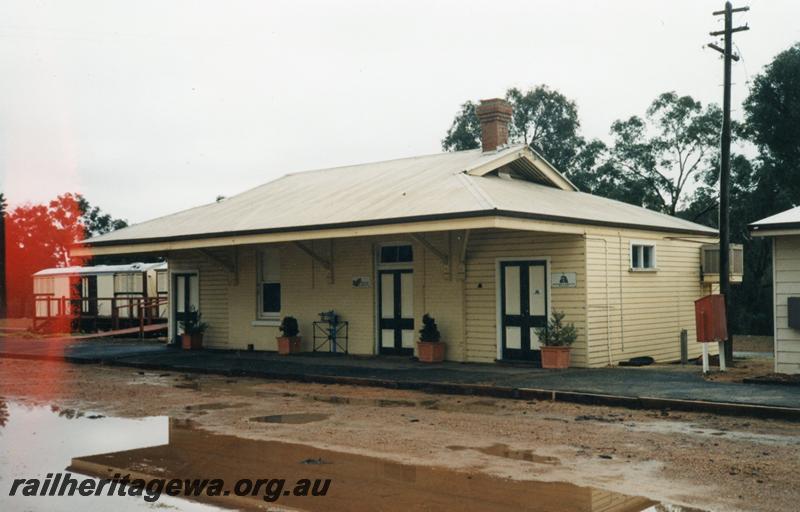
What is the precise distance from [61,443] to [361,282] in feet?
36.8

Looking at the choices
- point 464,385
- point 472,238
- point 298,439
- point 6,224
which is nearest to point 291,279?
point 472,238

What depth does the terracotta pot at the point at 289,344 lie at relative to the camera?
833 inches

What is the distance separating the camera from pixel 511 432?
33.7ft

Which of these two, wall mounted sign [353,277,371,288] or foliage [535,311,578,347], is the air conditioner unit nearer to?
foliage [535,311,578,347]

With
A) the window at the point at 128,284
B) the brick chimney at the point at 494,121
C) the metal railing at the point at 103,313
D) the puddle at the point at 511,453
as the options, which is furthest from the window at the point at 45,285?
the puddle at the point at 511,453

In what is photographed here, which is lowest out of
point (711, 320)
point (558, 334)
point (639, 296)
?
point (558, 334)

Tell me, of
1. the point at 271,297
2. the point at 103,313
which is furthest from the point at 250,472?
the point at 103,313

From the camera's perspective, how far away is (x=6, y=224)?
184 feet

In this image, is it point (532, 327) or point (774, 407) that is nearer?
point (774, 407)

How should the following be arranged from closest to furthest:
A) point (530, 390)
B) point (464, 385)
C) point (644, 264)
A: point (530, 390)
point (464, 385)
point (644, 264)

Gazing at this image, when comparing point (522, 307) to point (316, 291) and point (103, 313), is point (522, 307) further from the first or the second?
point (103, 313)

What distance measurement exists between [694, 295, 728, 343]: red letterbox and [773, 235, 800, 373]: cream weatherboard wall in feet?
3.07

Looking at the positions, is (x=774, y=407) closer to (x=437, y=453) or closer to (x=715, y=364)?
(x=437, y=453)

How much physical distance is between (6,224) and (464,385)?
50076 millimetres
